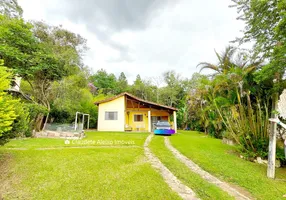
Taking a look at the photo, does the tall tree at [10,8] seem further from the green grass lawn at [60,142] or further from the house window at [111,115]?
the house window at [111,115]

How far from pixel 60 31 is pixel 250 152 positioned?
19528 mm

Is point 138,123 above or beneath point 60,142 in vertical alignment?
above

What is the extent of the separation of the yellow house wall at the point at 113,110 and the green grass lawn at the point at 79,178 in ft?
38.5

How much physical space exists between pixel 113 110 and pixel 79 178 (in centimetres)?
1419

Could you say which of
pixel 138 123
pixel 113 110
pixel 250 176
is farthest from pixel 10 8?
pixel 250 176

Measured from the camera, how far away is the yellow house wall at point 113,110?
1825 cm

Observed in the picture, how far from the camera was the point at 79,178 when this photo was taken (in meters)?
4.42

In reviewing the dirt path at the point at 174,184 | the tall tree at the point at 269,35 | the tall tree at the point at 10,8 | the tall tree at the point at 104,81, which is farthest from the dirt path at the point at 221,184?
the tall tree at the point at 104,81

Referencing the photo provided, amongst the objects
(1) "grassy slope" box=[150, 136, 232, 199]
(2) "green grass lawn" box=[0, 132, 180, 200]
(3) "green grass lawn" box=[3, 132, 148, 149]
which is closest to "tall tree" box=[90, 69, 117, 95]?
(3) "green grass lawn" box=[3, 132, 148, 149]

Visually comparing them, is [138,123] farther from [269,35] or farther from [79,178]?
[269,35]

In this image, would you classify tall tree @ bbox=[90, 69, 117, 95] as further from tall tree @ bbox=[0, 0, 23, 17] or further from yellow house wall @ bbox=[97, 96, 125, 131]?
tall tree @ bbox=[0, 0, 23, 17]

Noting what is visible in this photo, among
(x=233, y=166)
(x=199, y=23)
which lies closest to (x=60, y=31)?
(x=199, y=23)

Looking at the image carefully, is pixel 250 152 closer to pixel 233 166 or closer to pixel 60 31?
pixel 233 166

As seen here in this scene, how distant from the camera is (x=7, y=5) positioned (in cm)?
1086
